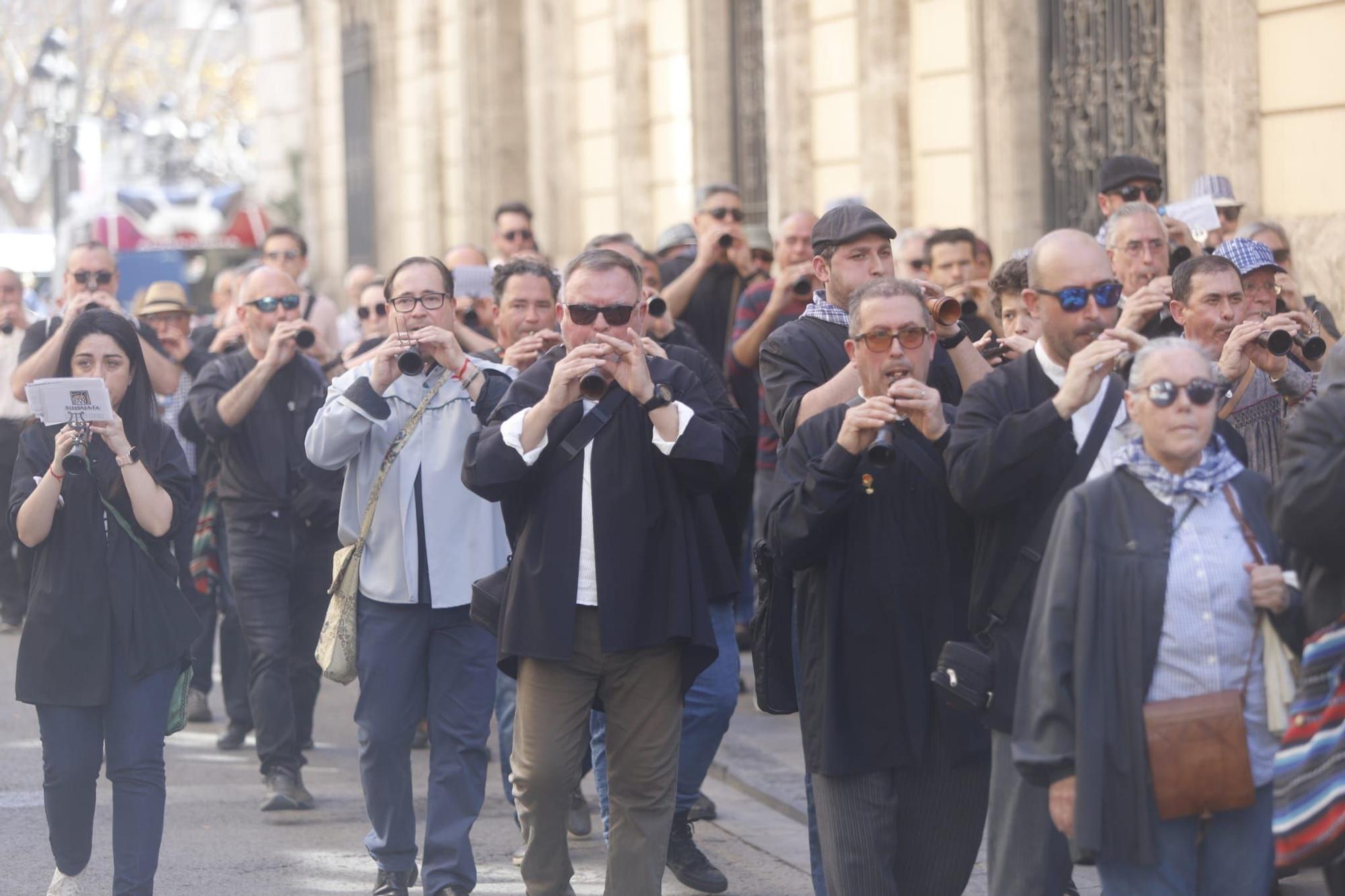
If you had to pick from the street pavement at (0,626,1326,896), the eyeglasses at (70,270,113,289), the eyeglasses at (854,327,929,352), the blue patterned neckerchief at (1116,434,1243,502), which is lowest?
the street pavement at (0,626,1326,896)

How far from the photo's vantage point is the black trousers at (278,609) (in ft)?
27.9

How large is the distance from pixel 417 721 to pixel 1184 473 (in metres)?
3.16

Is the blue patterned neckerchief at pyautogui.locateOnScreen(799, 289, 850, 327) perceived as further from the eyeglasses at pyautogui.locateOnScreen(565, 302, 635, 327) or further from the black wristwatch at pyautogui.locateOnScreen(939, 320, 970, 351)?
the eyeglasses at pyautogui.locateOnScreen(565, 302, 635, 327)

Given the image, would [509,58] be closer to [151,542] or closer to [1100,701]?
[151,542]

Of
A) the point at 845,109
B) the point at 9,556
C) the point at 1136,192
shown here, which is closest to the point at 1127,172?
the point at 1136,192

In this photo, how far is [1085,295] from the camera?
5.18m

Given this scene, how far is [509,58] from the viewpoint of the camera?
22172 mm

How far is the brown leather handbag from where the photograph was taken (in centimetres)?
447

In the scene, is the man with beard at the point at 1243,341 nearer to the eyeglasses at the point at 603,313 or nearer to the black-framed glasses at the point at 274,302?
the eyeglasses at the point at 603,313

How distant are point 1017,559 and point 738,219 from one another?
5.36 m

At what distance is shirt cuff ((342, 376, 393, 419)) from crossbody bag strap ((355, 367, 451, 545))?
0.29 ft

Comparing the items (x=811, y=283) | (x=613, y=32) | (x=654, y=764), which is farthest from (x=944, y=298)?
(x=613, y=32)

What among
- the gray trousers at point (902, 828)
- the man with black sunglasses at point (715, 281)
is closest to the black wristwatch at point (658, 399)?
the gray trousers at point (902, 828)

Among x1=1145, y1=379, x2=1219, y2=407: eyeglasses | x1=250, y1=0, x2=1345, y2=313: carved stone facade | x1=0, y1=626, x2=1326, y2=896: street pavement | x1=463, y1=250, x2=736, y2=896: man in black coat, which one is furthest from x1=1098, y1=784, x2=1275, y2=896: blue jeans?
x1=250, y1=0, x2=1345, y2=313: carved stone facade
